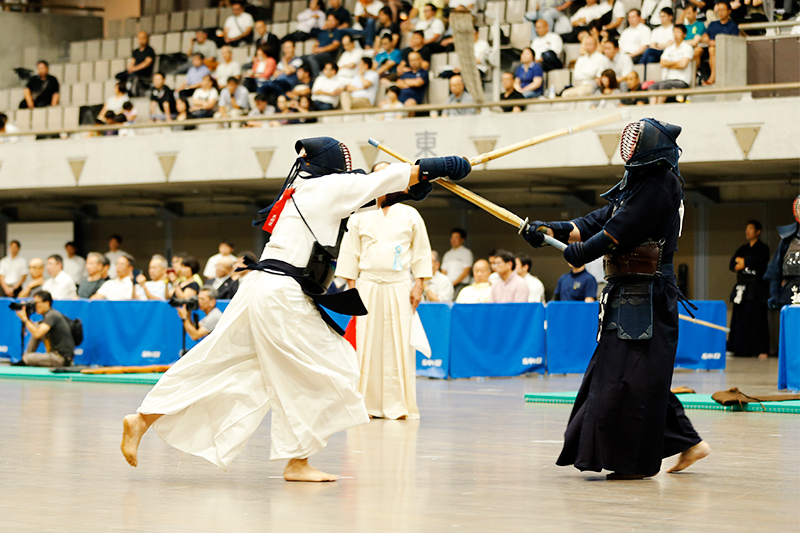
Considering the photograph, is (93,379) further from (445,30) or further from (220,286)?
(445,30)

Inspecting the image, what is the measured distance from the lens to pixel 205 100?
58.2 ft

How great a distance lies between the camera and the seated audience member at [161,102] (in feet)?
59.8

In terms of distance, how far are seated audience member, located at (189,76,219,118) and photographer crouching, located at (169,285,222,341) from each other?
21.6ft

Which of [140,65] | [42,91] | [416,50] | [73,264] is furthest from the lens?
[42,91]

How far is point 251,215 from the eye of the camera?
19750 millimetres

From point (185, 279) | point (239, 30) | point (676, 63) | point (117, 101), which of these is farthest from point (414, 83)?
point (117, 101)

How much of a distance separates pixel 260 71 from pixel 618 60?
649 centimetres

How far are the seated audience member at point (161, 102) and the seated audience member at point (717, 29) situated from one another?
9350mm

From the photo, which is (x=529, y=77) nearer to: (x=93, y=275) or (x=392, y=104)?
(x=392, y=104)

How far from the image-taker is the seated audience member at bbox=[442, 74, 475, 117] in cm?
1488

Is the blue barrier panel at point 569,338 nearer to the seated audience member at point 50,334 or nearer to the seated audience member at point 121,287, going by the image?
the seated audience member at point 121,287

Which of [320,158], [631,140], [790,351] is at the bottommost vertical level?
[790,351]

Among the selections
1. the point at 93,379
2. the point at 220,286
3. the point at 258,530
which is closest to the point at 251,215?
the point at 220,286

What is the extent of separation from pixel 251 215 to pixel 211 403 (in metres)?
15.0
